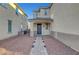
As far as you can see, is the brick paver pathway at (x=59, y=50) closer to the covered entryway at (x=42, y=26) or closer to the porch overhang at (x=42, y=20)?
the porch overhang at (x=42, y=20)

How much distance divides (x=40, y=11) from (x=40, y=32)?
4726 millimetres

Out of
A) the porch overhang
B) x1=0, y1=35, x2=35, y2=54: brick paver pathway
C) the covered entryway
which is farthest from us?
the covered entryway

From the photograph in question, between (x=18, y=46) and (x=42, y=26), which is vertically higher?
(x=42, y=26)

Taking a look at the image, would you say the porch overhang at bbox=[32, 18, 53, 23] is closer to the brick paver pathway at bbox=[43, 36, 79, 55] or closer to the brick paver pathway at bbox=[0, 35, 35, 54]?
the brick paver pathway at bbox=[0, 35, 35, 54]

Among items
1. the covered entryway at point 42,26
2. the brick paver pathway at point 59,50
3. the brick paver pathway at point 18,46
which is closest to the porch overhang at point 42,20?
the covered entryway at point 42,26

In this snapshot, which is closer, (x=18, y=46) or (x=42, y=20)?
(x=18, y=46)

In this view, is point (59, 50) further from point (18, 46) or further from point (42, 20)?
point (42, 20)

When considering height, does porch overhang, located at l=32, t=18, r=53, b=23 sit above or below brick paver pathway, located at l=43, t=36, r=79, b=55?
above

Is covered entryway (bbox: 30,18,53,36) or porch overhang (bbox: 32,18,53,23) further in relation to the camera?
covered entryway (bbox: 30,18,53,36)

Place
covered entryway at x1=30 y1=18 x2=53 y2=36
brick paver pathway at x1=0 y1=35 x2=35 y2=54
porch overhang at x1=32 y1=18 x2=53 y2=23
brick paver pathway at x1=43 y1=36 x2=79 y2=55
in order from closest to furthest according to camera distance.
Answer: brick paver pathway at x1=43 y1=36 x2=79 y2=55, brick paver pathway at x1=0 y1=35 x2=35 y2=54, porch overhang at x1=32 y1=18 x2=53 y2=23, covered entryway at x1=30 y1=18 x2=53 y2=36

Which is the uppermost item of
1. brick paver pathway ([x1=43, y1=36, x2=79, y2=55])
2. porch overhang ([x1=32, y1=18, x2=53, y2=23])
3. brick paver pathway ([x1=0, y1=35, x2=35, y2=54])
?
porch overhang ([x1=32, y1=18, x2=53, y2=23])

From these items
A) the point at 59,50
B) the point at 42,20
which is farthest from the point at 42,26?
the point at 59,50

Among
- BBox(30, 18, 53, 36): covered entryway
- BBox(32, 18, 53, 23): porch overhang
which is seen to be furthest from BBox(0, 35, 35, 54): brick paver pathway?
BBox(30, 18, 53, 36): covered entryway
